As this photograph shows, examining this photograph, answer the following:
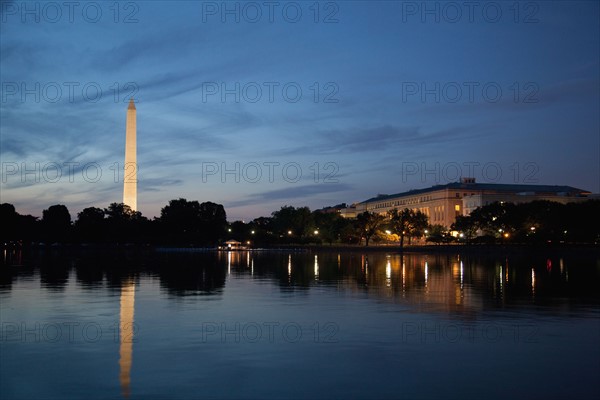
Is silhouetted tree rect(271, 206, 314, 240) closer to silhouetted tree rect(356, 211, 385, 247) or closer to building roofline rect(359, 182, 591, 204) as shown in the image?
silhouetted tree rect(356, 211, 385, 247)

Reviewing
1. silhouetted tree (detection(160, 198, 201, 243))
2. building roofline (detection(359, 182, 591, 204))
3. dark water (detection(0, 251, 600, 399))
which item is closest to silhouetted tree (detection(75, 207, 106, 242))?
silhouetted tree (detection(160, 198, 201, 243))

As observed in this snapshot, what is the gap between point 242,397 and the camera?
1020cm

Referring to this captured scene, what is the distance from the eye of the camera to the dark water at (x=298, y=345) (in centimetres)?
1083

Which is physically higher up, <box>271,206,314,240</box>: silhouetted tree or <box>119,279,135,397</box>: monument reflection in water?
<box>271,206,314,240</box>: silhouetted tree

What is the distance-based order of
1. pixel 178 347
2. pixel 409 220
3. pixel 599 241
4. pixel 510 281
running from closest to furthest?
pixel 178 347 → pixel 510 281 → pixel 599 241 → pixel 409 220

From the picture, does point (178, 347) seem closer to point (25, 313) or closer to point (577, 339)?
point (25, 313)

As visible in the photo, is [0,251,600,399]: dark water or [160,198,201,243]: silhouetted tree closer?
[0,251,600,399]: dark water

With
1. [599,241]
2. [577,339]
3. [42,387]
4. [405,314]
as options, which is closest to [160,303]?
[405,314]

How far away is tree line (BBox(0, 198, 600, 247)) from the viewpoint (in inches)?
4294

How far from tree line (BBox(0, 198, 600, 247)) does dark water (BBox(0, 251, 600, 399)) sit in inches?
3279

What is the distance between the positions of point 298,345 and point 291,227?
159m

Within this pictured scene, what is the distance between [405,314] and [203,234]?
144653 millimetres

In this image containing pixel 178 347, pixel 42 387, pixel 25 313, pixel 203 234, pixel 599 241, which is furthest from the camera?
pixel 203 234

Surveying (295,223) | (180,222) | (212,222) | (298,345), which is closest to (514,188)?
(295,223)
